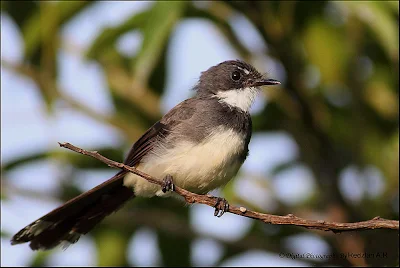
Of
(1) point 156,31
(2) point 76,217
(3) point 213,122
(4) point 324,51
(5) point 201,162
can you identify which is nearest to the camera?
(1) point 156,31

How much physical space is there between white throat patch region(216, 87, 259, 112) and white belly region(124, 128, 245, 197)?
1.13ft

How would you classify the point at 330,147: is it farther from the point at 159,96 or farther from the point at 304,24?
the point at 159,96

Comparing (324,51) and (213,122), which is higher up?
(324,51)

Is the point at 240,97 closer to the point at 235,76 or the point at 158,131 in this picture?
the point at 235,76

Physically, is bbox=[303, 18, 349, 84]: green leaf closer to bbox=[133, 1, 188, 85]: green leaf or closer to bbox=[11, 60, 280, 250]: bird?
bbox=[11, 60, 280, 250]: bird

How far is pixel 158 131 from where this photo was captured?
4738 millimetres

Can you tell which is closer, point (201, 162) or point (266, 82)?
point (201, 162)

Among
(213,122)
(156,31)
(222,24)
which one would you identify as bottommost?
(213,122)

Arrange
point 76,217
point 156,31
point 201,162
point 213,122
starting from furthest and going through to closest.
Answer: point 76,217
point 213,122
point 201,162
point 156,31

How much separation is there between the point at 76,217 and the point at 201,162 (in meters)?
0.97

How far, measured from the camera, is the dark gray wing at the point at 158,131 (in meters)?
4.73

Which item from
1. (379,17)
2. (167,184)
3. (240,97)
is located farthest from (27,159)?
(379,17)

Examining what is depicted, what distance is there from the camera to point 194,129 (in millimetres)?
4586

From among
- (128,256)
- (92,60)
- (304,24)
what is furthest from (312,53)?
(128,256)
